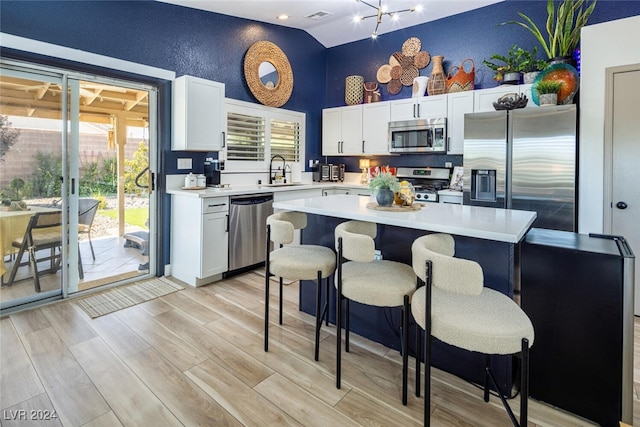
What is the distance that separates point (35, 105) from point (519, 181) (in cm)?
452

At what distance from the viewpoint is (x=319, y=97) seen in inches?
229

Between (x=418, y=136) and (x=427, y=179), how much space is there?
2.21 feet

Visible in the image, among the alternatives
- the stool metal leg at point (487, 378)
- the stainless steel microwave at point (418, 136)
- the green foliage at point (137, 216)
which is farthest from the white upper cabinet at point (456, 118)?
the green foliage at point (137, 216)

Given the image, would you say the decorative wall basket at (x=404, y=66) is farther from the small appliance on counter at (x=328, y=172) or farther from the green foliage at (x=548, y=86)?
the green foliage at (x=548, y=86)

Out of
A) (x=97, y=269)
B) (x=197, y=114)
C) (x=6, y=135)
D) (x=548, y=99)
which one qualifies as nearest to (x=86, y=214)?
(x=97, y=269)

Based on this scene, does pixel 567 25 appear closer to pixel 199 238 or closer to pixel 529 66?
pixel 529 66

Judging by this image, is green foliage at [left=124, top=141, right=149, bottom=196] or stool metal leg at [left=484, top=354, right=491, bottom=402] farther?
green foliage at [left=124, top=141, right=149, bottom=196]

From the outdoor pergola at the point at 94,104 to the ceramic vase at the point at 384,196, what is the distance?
2.82 metres

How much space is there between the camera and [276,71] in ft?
16.4

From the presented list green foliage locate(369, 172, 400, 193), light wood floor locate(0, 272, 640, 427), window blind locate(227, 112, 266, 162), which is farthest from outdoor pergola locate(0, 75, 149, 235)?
green foliage locate(369, 172, 400, 193)

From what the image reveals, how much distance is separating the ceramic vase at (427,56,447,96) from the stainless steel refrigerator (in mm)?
980

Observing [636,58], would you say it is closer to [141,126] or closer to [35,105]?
[141,126]

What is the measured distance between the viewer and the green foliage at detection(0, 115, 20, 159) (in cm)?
289

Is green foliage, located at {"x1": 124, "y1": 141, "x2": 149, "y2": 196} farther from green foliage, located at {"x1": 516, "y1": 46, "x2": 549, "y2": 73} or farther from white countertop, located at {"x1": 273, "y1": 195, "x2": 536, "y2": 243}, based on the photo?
green foliage, located at {"x1": 516, "y1": 46, "x2": 549, "y2": 73}
